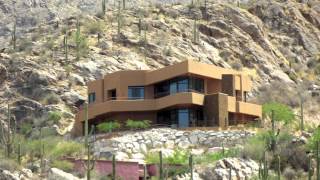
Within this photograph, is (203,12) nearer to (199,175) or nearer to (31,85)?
(31,85)

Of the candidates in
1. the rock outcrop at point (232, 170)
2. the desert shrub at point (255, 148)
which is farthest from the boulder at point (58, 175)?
the desert shrub at point (255, 148)

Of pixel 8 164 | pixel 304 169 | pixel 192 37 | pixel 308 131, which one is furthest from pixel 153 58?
pixel 8 164

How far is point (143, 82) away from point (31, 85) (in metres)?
14.9

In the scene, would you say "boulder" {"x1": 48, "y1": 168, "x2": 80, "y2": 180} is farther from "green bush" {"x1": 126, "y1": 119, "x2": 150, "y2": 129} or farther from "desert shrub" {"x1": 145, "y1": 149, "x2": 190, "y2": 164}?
"green bush" {"x1": 126, "y1": 119, "x2": 150, "y2": 129}

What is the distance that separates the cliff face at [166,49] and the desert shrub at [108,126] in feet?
26.3

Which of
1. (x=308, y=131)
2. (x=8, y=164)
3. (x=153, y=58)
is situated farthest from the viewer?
(x=153, y=58)

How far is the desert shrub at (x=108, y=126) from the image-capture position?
75.2 metres

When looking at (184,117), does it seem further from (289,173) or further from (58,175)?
(58,175)

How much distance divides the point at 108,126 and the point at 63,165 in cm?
1301

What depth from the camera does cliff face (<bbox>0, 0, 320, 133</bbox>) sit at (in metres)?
90.2

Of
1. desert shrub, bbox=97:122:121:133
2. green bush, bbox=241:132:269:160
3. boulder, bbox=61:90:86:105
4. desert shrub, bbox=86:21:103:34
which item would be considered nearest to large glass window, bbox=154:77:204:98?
desert shrub, bbox=97:122:121:133

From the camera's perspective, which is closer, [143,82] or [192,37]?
[143,82]

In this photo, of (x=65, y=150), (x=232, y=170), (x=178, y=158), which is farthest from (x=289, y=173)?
(x=65, y=150)

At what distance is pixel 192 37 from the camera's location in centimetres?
10362
